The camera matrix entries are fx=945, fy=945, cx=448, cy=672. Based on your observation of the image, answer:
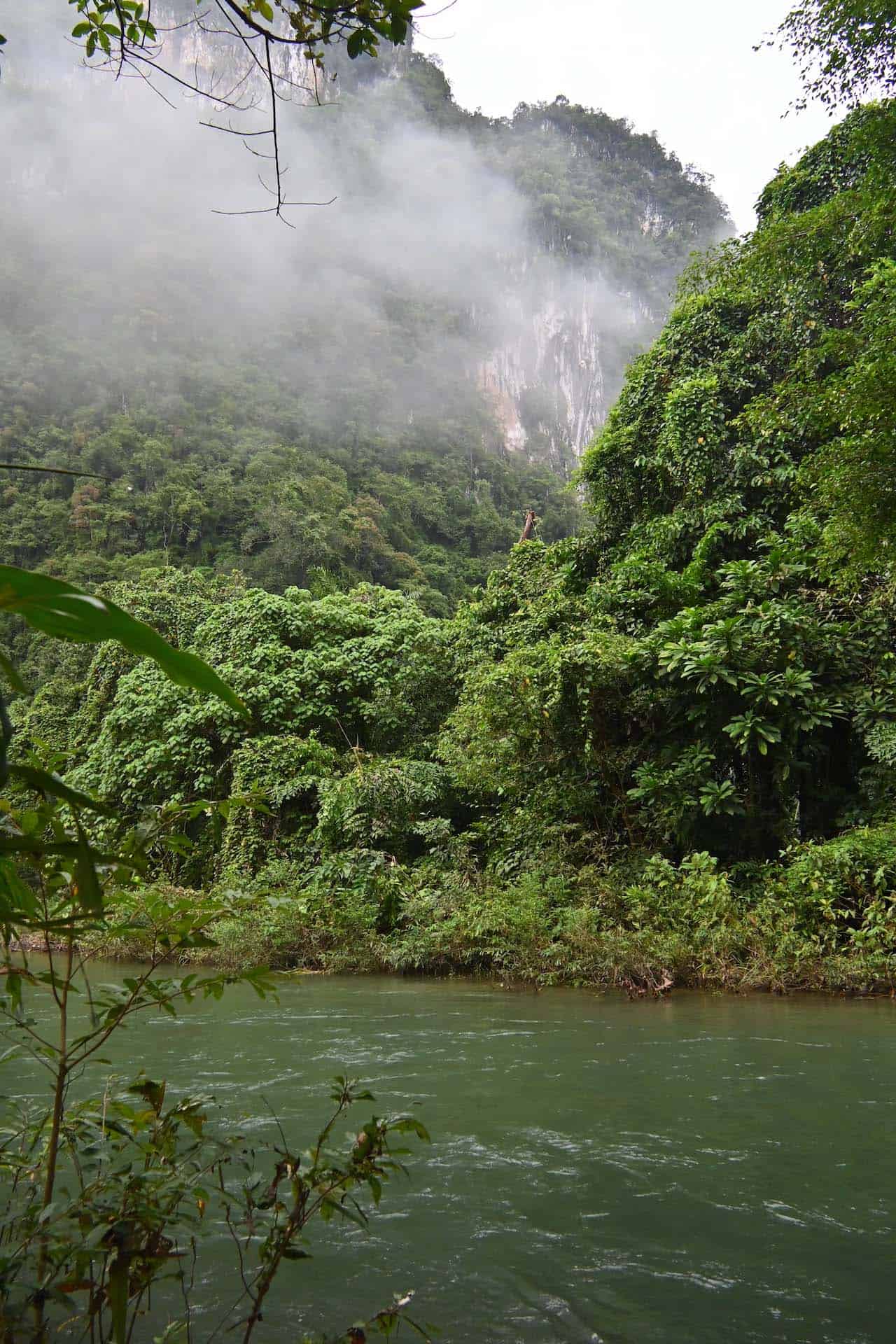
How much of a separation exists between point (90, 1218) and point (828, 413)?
6.88 metres

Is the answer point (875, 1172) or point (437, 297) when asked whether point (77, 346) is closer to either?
point (437, 297)

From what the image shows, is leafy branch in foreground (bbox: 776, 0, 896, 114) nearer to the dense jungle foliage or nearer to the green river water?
the dense jungle foliage

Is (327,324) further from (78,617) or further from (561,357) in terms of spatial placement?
(78,617)

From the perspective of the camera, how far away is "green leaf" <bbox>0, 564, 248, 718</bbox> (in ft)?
1.85

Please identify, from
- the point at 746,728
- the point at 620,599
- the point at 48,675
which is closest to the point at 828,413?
the point at 746,728

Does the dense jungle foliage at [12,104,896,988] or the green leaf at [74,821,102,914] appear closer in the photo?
the green leaf at [74,821,102,914]

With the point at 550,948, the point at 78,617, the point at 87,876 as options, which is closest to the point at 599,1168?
the point at 87,876

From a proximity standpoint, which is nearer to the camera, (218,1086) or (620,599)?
(218,1086)

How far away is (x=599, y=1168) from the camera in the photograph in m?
3.24

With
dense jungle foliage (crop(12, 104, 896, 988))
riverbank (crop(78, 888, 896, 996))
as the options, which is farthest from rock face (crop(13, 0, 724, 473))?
riverbank (crop(78, 888, 896, 996))

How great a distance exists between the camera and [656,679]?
9508 mm

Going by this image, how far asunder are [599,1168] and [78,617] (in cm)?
326

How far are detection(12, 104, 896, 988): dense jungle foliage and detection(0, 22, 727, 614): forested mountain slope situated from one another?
1378cm

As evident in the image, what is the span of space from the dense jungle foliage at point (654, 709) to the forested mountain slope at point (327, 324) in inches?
542
